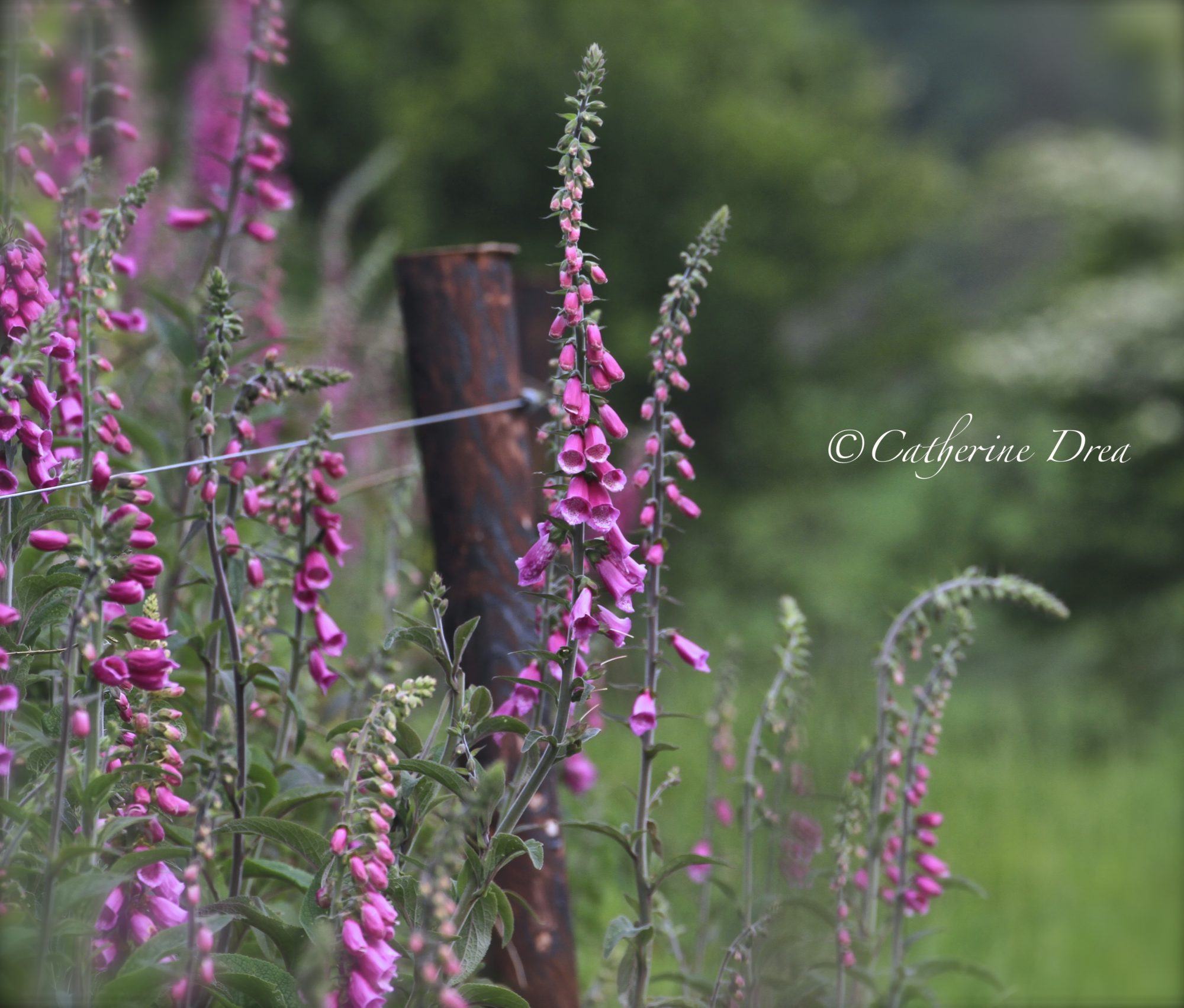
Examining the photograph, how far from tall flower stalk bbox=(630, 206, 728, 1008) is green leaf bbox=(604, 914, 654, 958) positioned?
0.01 metres

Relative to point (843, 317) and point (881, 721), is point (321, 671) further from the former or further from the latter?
point (843, 317)

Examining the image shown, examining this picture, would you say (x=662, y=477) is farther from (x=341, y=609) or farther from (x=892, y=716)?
(x=341, y=609)

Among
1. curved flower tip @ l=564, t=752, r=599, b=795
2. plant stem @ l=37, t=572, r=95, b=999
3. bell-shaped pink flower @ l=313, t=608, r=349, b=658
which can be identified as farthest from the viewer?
curved flower tip @ l=564, t=752, r=599, b=795

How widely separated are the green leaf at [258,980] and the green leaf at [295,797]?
0.22 metres

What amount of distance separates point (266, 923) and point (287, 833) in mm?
95

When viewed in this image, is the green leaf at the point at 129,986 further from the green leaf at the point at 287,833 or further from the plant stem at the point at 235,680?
the plant stem at the point at 235,680

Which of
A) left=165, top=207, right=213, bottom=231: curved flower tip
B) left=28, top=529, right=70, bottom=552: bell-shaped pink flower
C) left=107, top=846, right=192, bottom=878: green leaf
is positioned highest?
left=165, top=207, right=213, bottom=231: curved flower tip

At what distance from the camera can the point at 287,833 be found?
128cm

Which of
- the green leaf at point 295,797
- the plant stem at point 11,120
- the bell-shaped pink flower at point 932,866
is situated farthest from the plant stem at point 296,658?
the bell-shaped pink flower at point 932,866

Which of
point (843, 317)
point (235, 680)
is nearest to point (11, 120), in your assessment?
point (235, 680)

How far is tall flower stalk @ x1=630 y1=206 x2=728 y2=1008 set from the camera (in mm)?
1497

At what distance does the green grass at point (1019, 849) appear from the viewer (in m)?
2.94

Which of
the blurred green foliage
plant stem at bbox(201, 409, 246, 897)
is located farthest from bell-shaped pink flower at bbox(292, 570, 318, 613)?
the blurred green foliage

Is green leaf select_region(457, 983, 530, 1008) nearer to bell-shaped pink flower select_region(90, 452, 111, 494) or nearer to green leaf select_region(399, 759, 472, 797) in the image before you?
green leaf select_region(399, 759, 472, 797)
